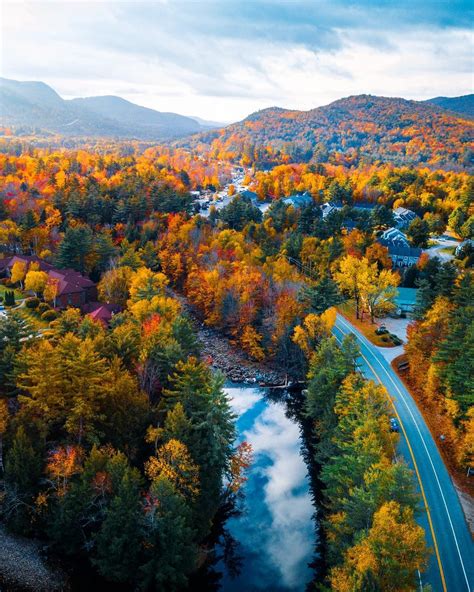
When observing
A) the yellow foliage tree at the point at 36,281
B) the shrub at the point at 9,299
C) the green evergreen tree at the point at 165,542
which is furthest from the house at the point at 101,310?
the green evergreen tree at the point at 165,542

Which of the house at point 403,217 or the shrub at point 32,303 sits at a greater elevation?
the house at point 403,217

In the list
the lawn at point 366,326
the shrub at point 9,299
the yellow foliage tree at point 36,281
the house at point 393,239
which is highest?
the house at point 393,239

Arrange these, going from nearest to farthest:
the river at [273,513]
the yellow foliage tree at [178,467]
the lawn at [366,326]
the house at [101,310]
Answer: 1. the yellow foliage tree at [178,467]
2. the river at [273,513]
3. the house at [101,310]
4. the lawn at [366,326]

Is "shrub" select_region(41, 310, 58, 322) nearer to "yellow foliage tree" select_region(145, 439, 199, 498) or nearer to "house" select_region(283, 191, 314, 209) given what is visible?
"yellow foliage tree" select_region(145, 439, 199, 498)

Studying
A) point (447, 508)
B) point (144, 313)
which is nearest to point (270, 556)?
point (447, 508)

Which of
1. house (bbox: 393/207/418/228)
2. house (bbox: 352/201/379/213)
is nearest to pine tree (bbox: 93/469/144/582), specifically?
house (bbox: 393/207/418/228)

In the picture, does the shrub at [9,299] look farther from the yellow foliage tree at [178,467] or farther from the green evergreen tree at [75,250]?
the yellow foliage tree at [178,467]

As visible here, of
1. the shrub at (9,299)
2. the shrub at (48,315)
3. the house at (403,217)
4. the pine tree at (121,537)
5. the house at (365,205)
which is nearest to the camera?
the pine tree at (121,537)

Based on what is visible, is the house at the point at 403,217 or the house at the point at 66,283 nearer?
the house at the point at 66,283

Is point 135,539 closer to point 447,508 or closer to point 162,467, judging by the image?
point 162,467
